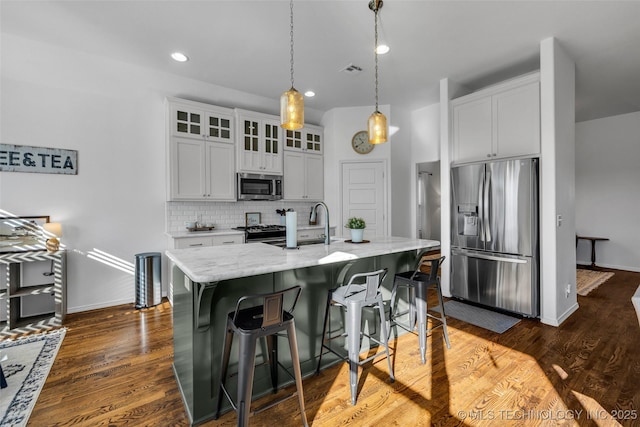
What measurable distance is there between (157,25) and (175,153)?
147 cm

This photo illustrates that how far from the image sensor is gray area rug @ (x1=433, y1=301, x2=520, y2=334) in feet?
10.1

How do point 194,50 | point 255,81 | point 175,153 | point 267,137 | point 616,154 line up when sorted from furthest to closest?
1. point 616,154
2. point 267,137
3. point 255,81
4. point 175,153
5. point 194,50

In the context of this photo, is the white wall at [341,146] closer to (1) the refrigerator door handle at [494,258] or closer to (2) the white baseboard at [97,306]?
(1) the refrigerator door handle at [494,258]

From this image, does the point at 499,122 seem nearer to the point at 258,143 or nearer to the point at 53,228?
the point at 258,143

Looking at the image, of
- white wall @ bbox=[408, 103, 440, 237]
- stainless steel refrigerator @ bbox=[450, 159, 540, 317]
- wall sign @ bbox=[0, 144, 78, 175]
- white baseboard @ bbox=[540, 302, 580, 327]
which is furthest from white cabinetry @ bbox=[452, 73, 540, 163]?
wall sign @ bbox=[0, 144, 78, 175]

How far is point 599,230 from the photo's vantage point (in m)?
5.86

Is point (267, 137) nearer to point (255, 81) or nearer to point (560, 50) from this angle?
point (255, 81)

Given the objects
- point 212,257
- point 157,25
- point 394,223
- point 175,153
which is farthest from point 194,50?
point 394,223

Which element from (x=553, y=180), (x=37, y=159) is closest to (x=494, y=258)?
(x=553, y=180)

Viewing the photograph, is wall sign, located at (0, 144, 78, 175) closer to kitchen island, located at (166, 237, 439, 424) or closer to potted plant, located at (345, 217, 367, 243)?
kitchen island, located at (166, 237, 439, 424)

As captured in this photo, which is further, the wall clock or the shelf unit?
the wall clock

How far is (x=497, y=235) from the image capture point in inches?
135

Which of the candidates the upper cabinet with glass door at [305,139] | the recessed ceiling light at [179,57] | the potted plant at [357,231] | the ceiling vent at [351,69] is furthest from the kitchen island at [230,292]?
the upper cabinet with glass door at [305,139]

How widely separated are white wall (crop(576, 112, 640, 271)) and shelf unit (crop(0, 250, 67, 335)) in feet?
28.5
